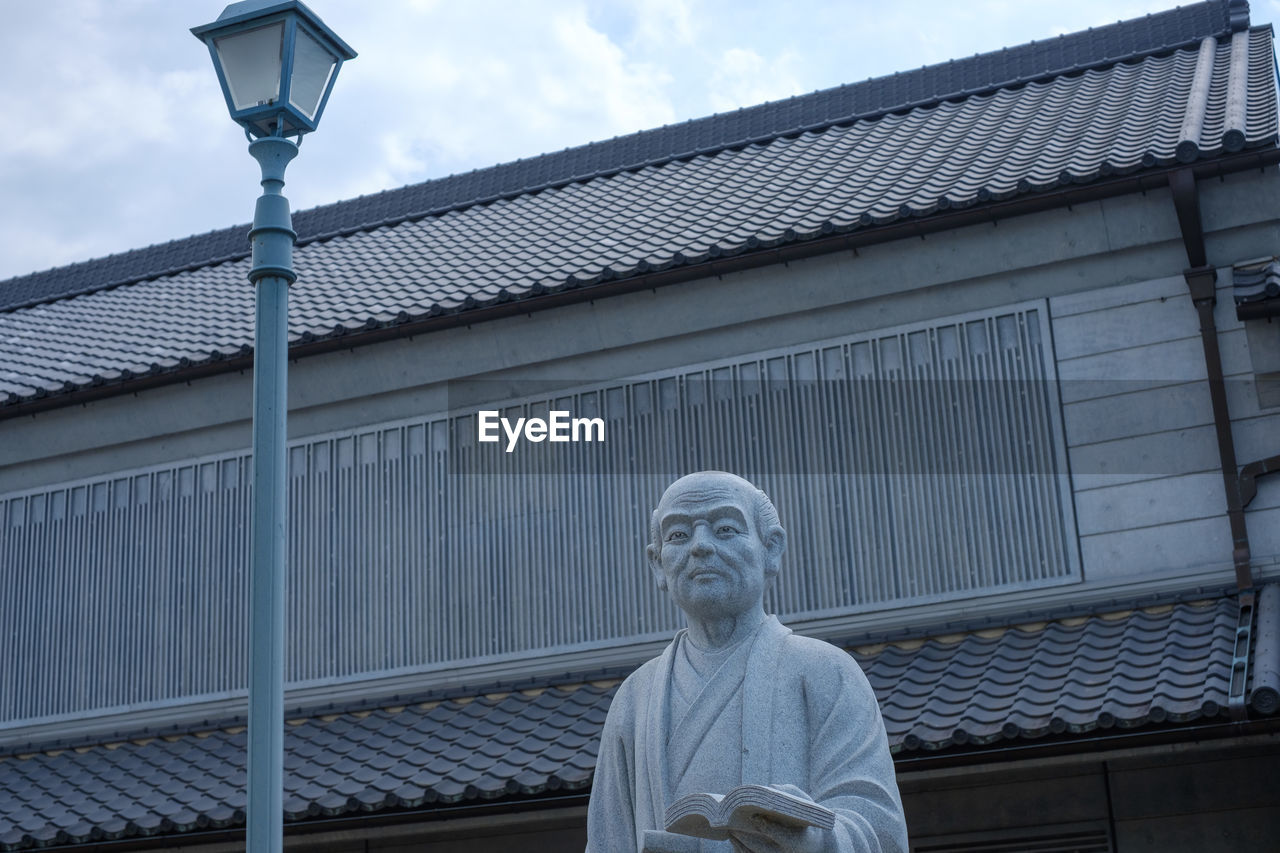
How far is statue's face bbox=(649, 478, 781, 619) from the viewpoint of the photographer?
17.9ft

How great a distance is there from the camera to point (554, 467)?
15188 mm

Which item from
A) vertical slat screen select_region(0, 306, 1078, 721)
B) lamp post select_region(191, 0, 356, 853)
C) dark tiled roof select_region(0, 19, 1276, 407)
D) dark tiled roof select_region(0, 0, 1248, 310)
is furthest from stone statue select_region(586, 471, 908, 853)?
dark tiled roof select_region(0, 0, 1248, 310)

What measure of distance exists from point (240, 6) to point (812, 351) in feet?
23.9

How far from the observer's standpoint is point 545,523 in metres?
15.0

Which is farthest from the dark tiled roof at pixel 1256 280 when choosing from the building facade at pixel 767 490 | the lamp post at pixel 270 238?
the lamp post at pixel 270 238

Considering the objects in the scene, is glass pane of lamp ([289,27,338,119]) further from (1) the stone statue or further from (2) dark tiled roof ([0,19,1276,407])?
(2) dark tiled roof ([0,19,1276,407])

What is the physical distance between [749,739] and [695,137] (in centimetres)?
1792

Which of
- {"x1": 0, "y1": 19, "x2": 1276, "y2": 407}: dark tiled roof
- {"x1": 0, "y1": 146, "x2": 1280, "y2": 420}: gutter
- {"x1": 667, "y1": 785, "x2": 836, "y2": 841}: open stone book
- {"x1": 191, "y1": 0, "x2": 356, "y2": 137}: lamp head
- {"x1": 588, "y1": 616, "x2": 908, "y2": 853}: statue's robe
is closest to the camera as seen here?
{"x1": 667, "y1": 785, "x2": 836, "y2": 841}: open stone book

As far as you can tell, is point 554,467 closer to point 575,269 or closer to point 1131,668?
point 575,269

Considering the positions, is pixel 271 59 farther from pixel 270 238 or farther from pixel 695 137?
pixel 695 137

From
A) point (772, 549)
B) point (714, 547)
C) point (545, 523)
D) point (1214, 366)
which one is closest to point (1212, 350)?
point (1214, 366)

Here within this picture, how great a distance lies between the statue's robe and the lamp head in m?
4.10

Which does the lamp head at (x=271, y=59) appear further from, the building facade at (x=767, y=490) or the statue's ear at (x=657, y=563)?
the building facade at (x=767, y=490)

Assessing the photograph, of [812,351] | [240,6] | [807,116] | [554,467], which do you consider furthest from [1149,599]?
[807,116]
